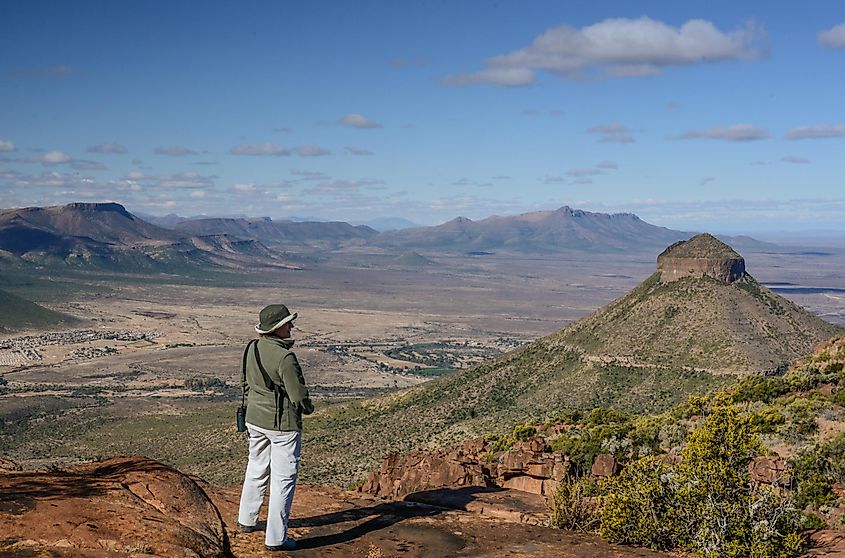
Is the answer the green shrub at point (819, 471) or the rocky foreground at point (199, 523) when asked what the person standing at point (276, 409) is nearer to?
the rocky foreground at point (199, 523)

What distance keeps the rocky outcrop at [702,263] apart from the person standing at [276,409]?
52.4 metres

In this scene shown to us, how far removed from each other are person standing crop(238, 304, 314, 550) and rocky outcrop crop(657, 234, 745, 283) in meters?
52.4

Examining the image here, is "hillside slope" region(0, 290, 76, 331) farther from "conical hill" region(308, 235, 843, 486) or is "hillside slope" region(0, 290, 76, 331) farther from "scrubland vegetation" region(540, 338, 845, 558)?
"scrubland vegetation" region(540, 338, 845, 558)

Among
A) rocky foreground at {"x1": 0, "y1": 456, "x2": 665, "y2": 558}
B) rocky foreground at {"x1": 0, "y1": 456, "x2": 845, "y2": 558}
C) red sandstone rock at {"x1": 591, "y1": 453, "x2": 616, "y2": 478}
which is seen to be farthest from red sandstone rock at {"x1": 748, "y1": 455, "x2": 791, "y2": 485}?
rocky foreground at {"x1": 0, "y1": 456, "x2": 665, "y2": 558}

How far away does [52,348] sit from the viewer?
14688 cm

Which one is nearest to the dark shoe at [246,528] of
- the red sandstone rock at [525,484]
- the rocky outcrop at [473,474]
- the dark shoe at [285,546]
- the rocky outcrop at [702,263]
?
the dark shoe at [285,546]

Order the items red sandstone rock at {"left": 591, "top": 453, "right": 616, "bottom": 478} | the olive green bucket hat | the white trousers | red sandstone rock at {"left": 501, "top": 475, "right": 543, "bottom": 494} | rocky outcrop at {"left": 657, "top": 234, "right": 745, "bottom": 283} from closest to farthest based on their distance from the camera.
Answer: the white trousers < the olive green bucket hat < red sandstone rock at {"left": 501, "top": 475, "right": 543, "bottom": 494} < red sandstone rock at {"left": 591, "top": 453, "right": 616, "bottom": 478} < rocky outcrop at {"left": 657, "top": 234, "right": 745, "bottom": 283}

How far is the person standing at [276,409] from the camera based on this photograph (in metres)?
9.05

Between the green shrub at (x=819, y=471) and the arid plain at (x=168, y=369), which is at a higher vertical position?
the green shrub at (x=819, y=471)

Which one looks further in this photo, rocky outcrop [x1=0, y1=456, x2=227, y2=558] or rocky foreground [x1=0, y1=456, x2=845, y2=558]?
rocky foreground [x1=0, y1=456, x2=845, y2=558]

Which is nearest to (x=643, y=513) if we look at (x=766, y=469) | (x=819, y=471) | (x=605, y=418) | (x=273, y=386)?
(x=273, y=386)

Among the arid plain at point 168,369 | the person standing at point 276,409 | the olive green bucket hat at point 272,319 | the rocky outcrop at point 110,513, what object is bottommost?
the arid plain at point 168,369

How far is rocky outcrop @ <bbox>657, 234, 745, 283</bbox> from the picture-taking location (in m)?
57.5

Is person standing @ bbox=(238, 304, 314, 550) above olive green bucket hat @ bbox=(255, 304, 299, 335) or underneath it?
underneath
